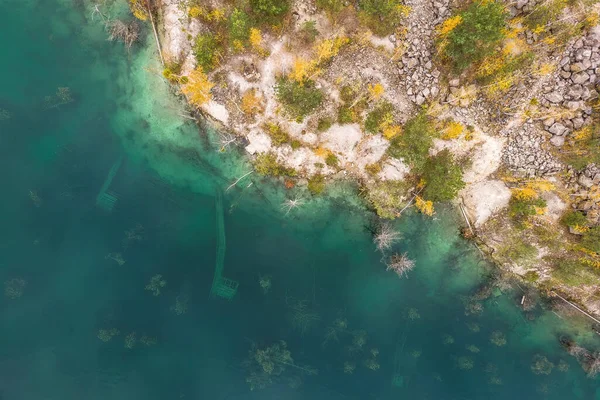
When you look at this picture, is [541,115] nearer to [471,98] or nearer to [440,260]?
[471,98]

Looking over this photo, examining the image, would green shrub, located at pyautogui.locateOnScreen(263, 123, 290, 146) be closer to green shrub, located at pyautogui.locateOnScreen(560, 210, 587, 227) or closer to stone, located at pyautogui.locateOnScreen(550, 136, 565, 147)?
stone, located at pyautogui.locateOnScreen(550, 136, 565, 147)

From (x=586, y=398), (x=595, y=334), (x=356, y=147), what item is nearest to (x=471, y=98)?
(x=356, y=147)

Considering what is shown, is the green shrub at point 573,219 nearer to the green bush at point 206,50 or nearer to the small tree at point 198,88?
the small tree at point 198,88

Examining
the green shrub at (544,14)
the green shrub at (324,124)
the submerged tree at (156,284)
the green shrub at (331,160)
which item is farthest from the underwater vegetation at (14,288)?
the green shrub at (544,14)

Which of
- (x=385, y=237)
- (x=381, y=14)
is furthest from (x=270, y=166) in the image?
(x=381, y=14)

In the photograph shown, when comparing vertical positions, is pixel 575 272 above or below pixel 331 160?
below

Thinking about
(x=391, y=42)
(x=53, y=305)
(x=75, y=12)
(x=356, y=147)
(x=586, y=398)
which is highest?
(x=391, y=42)

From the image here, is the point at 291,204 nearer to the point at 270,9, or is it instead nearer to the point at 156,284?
the point at 156,284
